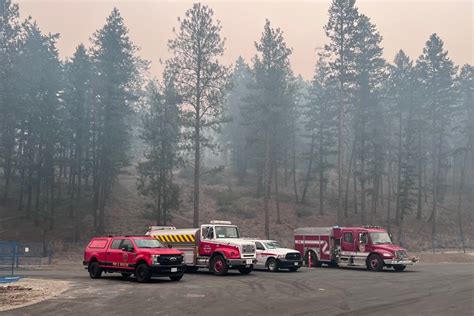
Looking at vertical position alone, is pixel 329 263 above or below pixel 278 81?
below

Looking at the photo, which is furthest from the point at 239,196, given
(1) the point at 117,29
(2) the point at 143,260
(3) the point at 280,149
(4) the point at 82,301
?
(4) the point at 82,301

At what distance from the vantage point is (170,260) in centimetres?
2084

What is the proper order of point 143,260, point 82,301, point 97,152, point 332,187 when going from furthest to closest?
point 332,187
point 97,152
point 143,260
point 82,301

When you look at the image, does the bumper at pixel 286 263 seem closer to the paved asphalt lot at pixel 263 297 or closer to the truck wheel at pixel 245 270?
the truck wheel at pixel 245 270

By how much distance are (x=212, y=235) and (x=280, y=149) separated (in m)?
30.6

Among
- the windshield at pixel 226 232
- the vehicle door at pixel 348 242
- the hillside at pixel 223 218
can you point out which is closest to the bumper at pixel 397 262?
the vehicle door at pixel 348 242

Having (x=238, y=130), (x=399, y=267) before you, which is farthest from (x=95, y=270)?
(x=238, y=130)

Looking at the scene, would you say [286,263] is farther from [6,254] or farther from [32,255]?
[32,255]

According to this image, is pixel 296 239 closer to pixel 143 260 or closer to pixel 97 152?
pixel 143 260

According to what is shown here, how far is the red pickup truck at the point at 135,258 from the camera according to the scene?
20438 mm

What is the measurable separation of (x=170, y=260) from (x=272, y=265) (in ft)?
27.9

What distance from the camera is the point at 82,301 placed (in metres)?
15.1

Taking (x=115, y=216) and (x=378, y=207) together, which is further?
(x=378, y=207)

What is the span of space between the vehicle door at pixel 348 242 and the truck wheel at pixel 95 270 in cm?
1527
